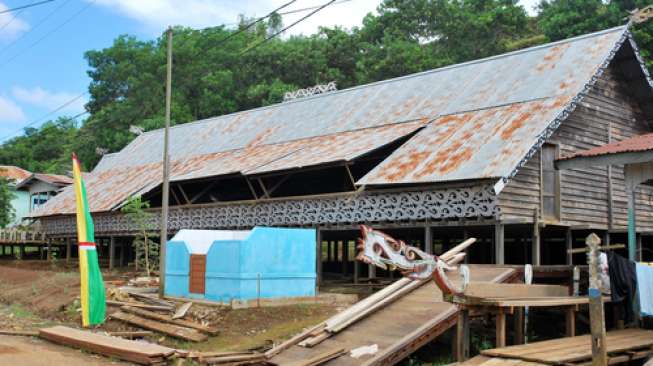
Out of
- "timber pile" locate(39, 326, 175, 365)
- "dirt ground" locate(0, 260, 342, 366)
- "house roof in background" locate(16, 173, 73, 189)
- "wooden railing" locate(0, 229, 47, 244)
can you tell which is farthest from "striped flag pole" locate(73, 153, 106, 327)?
"house roof in background" locate(16, 173, 73, 189)

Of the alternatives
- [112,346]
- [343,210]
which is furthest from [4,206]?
[112,346]

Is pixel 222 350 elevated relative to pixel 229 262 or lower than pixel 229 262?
lower

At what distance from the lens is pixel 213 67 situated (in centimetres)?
5622

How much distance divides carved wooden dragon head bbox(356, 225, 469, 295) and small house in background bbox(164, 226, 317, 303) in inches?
266

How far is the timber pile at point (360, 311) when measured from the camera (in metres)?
11.5

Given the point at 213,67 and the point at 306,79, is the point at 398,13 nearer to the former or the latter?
the point at 306,79

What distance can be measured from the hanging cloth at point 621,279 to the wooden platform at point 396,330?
176cm

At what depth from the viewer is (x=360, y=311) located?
12172 millimetres

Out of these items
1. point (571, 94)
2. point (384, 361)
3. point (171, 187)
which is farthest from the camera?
point (171, 187)

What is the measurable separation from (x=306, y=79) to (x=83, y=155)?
20818 millimetres

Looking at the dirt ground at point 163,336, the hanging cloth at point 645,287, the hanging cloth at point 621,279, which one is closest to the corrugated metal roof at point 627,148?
the hanging cloth at point 621,279

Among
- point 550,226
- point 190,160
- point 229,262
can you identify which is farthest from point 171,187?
point 550,226

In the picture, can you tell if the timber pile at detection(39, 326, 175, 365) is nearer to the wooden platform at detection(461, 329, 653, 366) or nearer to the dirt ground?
the dirt ground

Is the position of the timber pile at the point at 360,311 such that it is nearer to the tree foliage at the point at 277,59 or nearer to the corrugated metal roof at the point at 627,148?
the corrugated metal roof at the point at 627,148
